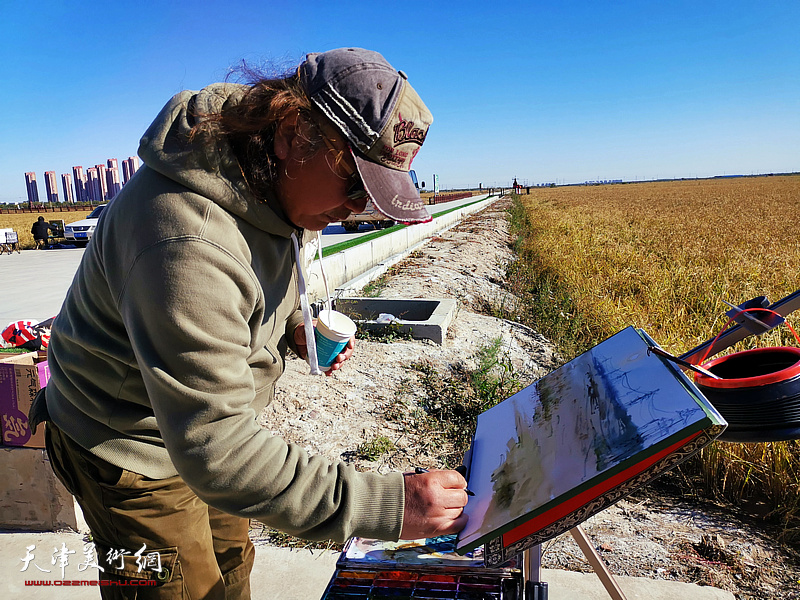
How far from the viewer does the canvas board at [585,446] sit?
1113mm

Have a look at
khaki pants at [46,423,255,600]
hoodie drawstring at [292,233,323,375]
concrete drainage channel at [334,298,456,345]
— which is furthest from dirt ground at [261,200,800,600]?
khaki pants at [46,423,255,600]

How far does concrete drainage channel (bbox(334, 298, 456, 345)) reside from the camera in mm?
5820

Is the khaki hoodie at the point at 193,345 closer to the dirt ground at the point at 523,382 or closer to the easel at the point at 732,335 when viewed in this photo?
the easel at the point at 732,335

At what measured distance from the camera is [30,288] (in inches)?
378

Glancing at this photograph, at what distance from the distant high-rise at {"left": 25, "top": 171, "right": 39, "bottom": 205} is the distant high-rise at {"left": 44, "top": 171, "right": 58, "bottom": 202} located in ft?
10.8

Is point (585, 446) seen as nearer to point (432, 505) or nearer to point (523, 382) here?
point (432, 505)

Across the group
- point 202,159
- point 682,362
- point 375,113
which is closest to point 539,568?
point 682,362

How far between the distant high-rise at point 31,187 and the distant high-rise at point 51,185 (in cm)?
330

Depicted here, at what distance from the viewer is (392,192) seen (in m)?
1.48

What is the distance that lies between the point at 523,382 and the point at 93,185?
5527 inches

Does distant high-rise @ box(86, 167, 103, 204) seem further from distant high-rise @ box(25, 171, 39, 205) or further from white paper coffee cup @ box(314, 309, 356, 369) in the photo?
white paper coffee cup @ box(314, 309, 356, 369)

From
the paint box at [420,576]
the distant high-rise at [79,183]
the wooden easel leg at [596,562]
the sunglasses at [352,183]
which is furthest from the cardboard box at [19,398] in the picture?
the distant high-rise at [79,183]

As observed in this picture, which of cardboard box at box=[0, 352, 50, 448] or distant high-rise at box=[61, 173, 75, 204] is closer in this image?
cardboard box at box=[0, 352, 50, 448]

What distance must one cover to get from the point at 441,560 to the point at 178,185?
1.26 metres
